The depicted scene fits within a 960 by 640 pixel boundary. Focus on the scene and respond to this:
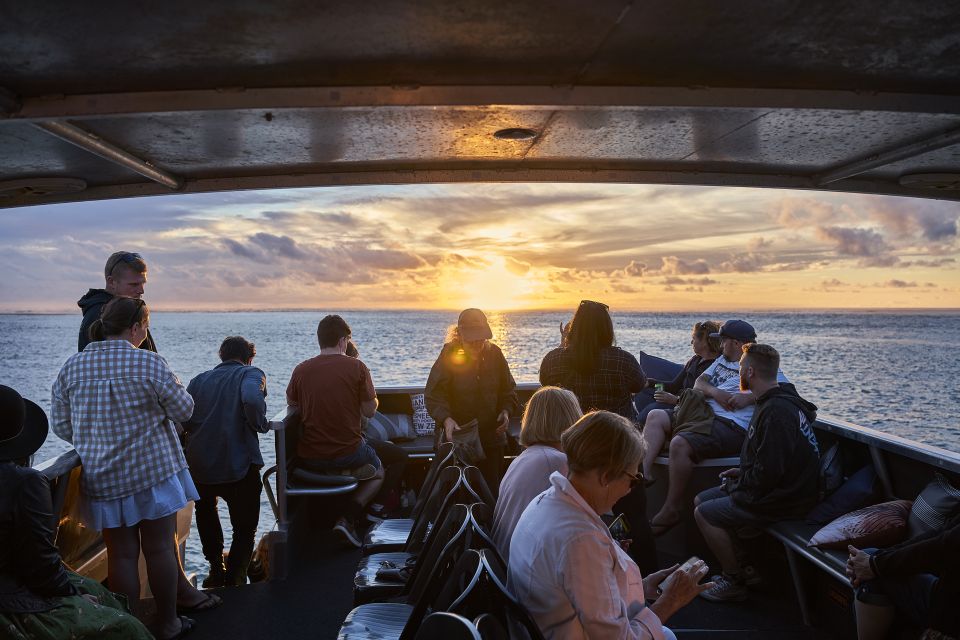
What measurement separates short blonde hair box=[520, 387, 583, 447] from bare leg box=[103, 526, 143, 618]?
84.2 inches

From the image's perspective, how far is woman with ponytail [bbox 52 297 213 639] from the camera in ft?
11.9

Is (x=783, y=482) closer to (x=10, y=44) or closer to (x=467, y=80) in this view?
(x=467, y=80)

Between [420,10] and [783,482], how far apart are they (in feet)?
11.3

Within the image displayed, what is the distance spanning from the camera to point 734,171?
509 centimetres

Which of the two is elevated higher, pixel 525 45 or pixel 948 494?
pixel 525 45

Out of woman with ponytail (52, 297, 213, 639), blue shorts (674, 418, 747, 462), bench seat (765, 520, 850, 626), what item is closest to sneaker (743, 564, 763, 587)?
bench seat (765, 520, 850, 626)

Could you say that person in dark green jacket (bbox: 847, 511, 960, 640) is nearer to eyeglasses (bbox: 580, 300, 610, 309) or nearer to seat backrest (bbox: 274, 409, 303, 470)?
eyeglasses (bbox: 580, 300, 610, 309)

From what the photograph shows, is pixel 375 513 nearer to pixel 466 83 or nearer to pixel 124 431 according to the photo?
pixel 124 431

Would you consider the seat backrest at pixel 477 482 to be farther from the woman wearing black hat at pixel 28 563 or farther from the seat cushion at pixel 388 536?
the woman wearing black hat at pixel 28 563

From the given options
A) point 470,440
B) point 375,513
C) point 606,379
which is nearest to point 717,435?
point 606,379

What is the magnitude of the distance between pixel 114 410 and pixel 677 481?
12.9ft

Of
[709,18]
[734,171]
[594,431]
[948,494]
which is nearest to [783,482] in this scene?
[948,494]

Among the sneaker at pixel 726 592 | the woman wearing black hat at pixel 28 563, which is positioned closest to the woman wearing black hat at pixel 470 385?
the sneaker at pixel 726 592

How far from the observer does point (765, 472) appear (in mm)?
4398
